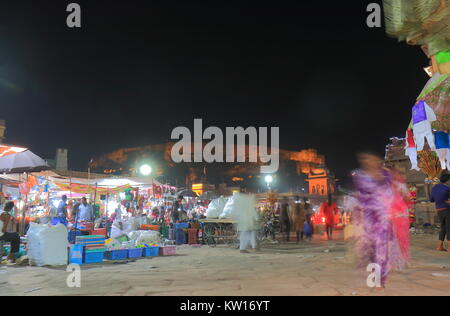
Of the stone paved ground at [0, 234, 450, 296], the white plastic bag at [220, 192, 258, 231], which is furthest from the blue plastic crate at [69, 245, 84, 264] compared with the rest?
the white plastic bag at [220, 192, 258, 231]

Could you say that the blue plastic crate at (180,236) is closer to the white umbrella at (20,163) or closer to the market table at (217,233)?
the market table at (217,233)

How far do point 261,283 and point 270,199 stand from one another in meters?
16.6

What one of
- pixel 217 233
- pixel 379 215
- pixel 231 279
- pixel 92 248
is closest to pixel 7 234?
pixel 92 248

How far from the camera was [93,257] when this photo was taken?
7.44 meters

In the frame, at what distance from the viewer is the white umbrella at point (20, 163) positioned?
8.79 metres

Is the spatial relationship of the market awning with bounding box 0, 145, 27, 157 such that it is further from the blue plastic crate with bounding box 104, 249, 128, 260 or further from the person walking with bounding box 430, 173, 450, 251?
the person walking with bounding box 430, 173, 450, 251

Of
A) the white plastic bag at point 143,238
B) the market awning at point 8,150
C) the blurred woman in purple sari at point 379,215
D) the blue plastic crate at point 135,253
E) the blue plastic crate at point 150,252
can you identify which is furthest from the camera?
the market awning at point 8,150

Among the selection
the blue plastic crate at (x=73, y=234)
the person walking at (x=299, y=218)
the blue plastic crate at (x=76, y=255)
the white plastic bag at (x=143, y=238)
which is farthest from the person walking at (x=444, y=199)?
the blue plastic crate at (x=73, y=234)

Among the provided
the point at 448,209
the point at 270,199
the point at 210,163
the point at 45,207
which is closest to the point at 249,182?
the point at 210,163

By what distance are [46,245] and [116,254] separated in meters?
1.58

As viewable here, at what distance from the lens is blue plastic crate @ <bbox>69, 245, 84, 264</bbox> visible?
7.22 metres

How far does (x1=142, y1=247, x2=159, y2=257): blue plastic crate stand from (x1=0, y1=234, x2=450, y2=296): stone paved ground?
164cm

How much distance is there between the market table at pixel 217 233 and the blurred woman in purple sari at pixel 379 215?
685 centimetres
